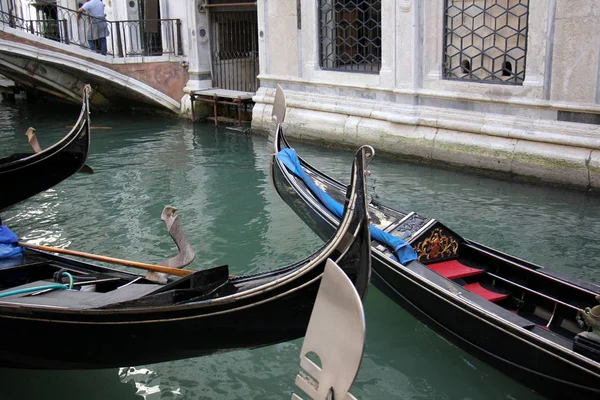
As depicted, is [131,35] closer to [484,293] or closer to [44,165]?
[44,165]

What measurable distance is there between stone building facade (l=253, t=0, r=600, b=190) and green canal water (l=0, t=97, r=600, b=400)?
208 millimetres

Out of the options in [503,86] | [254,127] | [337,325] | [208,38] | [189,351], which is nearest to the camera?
[337,325]

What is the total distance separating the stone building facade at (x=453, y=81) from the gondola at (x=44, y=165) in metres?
2.30

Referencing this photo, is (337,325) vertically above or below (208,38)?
below

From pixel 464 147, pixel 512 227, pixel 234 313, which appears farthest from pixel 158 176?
pixel 234 313

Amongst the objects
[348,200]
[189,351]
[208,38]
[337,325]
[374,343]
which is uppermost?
[208,38]

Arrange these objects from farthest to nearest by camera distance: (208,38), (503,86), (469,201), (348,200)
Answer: (208,38) → (503,86) → (469,201) → (348,200)

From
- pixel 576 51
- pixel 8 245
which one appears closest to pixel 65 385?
pixel 8 245

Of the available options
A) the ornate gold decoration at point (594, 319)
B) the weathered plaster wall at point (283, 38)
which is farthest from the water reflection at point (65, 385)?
the weathered plaster wall at point (283, 38)

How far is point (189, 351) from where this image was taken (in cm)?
216

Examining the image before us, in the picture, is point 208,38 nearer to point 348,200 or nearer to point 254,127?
point 254,127

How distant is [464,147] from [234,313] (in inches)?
132

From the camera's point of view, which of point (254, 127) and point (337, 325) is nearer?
point (337, 325)

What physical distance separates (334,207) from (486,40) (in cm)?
266
